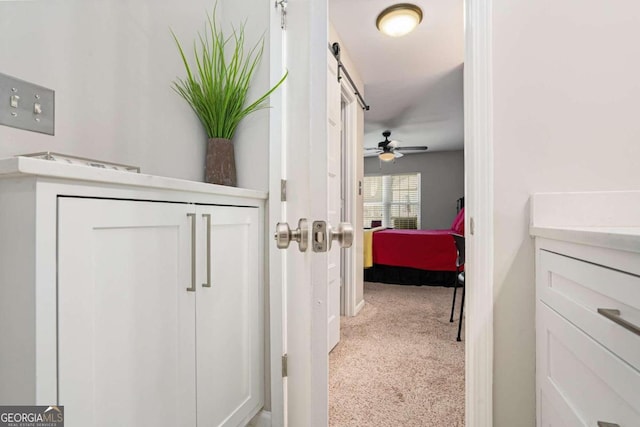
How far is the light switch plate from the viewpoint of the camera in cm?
73

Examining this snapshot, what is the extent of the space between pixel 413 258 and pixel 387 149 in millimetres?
2245

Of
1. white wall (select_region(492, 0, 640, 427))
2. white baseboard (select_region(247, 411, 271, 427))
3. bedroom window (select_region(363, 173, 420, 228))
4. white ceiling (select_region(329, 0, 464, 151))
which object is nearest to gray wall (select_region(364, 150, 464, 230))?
bedroom window (select_region(363, 173, 420, 228))

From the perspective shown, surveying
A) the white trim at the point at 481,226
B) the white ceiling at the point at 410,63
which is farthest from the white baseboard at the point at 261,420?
the white ceiling at the point at 410,63

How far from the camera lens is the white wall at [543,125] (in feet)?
3.36

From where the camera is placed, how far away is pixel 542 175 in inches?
42.5

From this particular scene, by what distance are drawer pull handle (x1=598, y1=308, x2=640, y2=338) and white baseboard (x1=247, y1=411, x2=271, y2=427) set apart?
3.80 feet

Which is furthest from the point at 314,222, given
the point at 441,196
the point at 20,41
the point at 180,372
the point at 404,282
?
the point at 441,196

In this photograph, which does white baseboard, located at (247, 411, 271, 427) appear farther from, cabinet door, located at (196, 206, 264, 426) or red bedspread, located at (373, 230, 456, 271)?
red bedspread, located at (373, 230, 456, 271)

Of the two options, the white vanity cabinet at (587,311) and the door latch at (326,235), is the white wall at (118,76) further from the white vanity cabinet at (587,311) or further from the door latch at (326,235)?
the white vanity cabinet at (587,311)

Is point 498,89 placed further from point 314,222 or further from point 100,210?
point 100,210

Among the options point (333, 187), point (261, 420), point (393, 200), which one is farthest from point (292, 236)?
point (393, 200)

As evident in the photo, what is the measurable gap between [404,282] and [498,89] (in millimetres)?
3435

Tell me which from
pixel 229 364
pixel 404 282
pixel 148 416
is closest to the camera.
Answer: pixel 148 416

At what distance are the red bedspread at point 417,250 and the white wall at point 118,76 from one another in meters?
3.29
